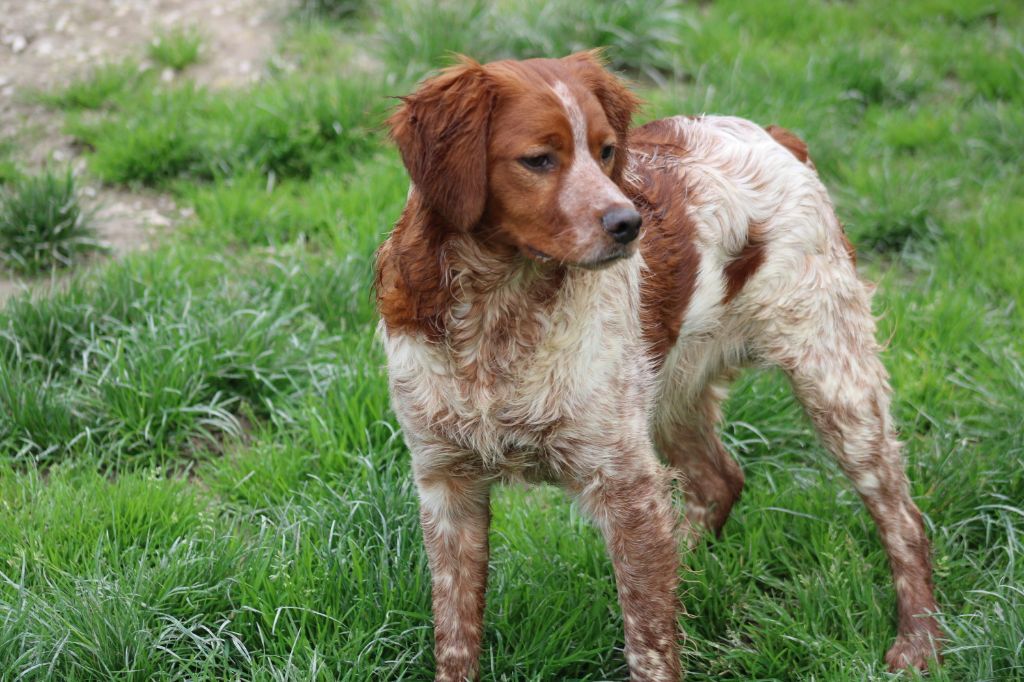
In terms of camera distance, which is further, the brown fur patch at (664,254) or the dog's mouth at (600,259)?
the brown fur patch at (664,254)

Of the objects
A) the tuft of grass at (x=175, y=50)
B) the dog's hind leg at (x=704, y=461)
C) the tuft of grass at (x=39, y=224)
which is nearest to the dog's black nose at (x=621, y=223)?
the dog's hind leg at (x=704, y=461)

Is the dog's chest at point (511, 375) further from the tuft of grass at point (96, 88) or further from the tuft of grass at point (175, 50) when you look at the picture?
the tuft of grass at point (175, 50)

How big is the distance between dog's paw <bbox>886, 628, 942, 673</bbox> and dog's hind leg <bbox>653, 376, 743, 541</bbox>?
0.69 meters

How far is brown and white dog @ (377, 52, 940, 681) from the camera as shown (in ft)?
8.95

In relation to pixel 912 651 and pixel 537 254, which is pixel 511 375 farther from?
pixel 912 651

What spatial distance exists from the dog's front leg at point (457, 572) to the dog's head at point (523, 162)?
30.3 inches

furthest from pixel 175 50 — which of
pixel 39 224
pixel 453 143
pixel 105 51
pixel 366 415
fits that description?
pixel 453 143

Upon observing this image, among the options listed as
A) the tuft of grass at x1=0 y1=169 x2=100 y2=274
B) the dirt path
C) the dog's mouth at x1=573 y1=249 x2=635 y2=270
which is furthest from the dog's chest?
the dirt path

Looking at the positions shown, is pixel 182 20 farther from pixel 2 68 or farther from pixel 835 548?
pixel 835 548

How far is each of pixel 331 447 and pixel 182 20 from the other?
3.81 metres

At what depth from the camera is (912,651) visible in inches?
135

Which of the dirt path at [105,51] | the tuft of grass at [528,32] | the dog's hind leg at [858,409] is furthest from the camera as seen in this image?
the tuft of grass at [528,32]

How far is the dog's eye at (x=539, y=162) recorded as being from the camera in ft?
8.89

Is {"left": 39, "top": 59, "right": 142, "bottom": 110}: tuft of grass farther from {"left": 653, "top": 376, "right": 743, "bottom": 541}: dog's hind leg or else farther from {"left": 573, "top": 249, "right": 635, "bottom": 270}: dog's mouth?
{"left": 573, "top": 249, "right": 635, "bottom": 270}: dog's mouth
